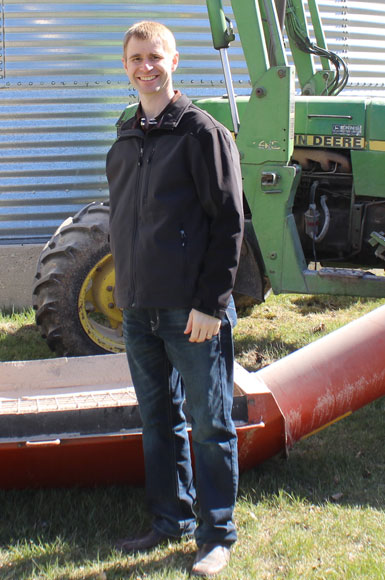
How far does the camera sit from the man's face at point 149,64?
2697mm

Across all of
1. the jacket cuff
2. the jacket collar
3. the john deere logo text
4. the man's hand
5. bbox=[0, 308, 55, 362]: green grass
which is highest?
the jacket collar

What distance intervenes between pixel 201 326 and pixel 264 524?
1.16m

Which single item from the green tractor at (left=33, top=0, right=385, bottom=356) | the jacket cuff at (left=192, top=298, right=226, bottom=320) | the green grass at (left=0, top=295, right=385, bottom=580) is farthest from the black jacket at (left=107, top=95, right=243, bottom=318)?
the green tractor at (left=33, top=0, right=385, bottom=356)

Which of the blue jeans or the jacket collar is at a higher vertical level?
the jacket collar

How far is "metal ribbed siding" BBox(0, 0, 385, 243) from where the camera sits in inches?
288

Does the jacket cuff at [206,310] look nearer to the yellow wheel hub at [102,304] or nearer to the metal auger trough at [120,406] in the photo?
the metal auger trough at [120,406]

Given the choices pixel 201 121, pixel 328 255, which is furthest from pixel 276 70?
pixel 201 121

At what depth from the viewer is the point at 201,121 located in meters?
2.69

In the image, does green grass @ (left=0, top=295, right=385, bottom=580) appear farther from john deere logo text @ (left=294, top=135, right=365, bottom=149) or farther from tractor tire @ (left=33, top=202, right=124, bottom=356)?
john deere logo text @ (left=294, top=135, right=365, bottom=149)

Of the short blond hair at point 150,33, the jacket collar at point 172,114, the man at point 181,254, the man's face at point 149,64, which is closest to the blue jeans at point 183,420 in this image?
the man at point 181,254

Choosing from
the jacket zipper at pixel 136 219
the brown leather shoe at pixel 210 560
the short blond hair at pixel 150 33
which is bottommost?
the brown leather shoe at pixel 210 560

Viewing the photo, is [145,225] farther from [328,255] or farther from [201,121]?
[328,255]

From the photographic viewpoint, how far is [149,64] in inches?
106

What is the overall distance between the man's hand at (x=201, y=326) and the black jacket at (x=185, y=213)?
23mm
